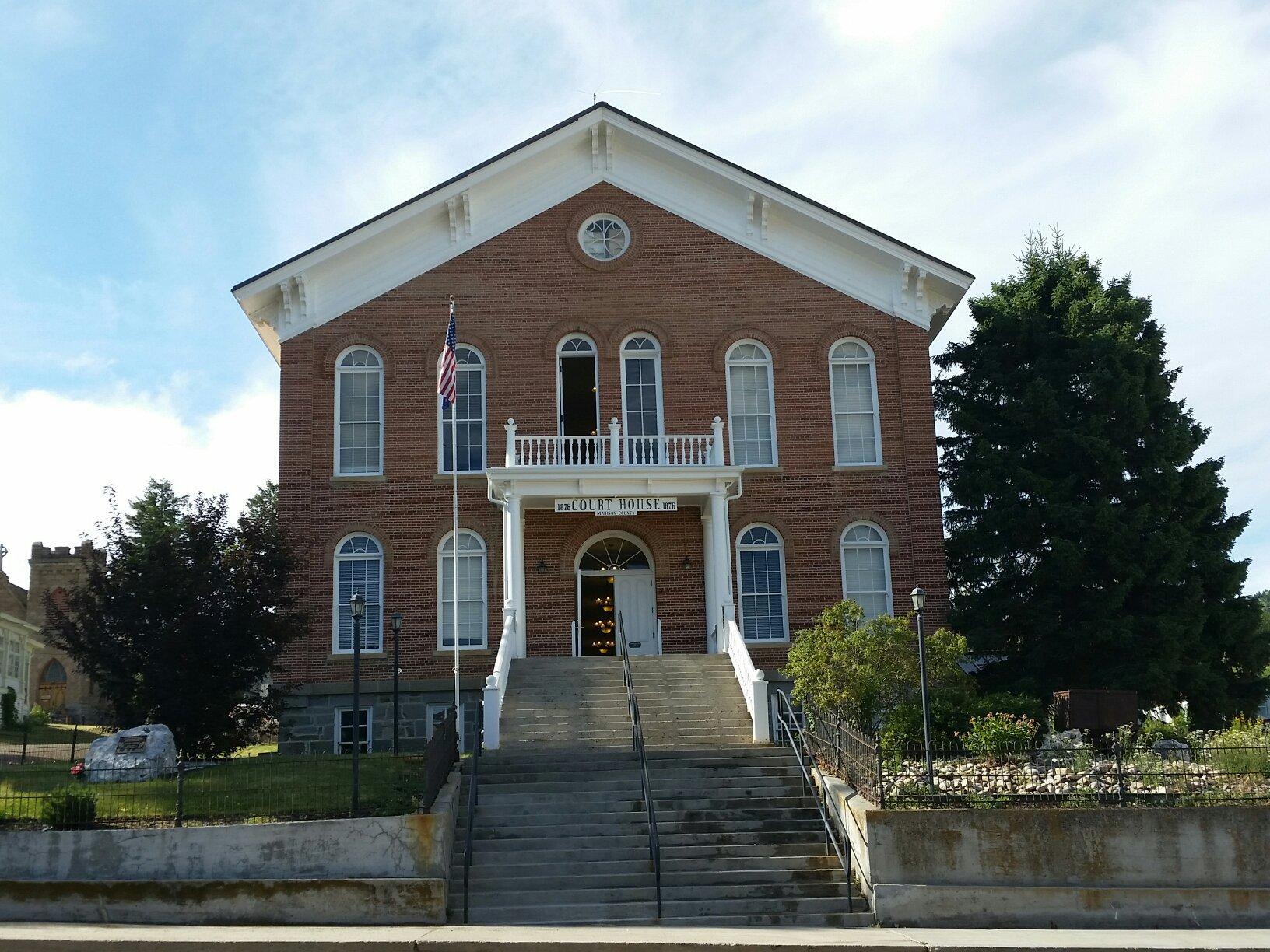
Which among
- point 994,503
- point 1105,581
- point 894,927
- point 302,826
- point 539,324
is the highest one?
point 539,324

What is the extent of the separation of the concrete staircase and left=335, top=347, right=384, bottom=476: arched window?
23.1ft

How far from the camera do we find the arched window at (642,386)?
27.8m

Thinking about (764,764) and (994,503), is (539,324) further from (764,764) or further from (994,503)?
(764,764)

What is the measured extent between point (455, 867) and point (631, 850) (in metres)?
2.20

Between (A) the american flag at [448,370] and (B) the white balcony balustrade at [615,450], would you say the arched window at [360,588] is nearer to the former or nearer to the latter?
(B) the white balcony balustrade at [615,450]

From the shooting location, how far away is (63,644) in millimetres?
22516

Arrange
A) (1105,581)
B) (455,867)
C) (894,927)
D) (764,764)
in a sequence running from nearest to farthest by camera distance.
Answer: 1. (894,927)
2. (455,867)
3. (764,764)
4. (1105,581)

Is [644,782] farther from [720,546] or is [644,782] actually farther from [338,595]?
[338,595]

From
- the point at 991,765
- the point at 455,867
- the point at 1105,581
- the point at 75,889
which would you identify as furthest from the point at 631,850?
the point at 1105,581

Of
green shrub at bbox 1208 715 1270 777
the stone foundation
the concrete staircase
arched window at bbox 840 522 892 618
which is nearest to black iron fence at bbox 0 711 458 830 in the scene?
the concrete staircase

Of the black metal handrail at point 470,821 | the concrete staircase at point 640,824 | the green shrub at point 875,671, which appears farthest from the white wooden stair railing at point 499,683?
the green shrub at point 875,671

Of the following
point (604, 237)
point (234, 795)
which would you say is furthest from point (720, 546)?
point (234, 795)

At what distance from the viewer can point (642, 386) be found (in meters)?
28.0

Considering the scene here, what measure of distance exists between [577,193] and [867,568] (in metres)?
10.0
